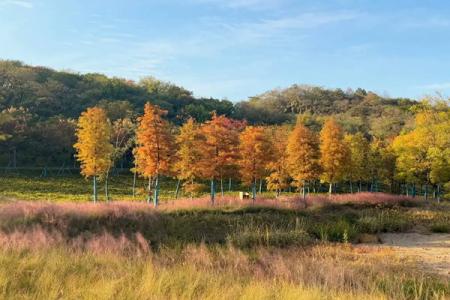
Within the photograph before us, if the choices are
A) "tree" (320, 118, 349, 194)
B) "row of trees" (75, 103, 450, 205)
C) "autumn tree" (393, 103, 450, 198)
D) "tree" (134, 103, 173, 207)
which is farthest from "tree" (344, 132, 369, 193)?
"tree" (134, 103, 173, 207)

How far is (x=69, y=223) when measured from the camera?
21.3m

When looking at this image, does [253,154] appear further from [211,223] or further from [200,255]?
[200,255]

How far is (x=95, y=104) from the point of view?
101 metres

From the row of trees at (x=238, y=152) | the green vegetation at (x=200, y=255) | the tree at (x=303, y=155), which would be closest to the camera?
the green vegetation at (x=200, y=255)

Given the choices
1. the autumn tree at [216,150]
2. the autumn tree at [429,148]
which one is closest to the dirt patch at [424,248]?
the autumn tree at [216,150]

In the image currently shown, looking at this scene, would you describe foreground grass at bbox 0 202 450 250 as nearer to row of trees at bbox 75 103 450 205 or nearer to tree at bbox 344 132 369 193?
row of trees at bbox 75 103 450 205

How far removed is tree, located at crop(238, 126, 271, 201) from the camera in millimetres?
37516

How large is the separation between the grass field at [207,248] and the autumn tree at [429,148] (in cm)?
570

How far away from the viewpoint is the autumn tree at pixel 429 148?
40750 mm

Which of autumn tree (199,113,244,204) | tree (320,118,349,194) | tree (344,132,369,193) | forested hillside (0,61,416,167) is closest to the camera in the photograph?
autumn tree (199,113,244,204)

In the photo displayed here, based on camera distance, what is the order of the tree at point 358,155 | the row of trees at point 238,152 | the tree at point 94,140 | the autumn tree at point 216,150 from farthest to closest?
the tree at point 358,155, the autumn tree at point 216,150, the tree at point 94,140, the row of trees at point 238,152

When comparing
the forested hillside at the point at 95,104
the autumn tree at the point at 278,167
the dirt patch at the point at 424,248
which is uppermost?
the forested hillside at the point at 95,104

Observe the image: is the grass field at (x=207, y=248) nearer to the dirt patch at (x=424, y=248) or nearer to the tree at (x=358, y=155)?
the dirt patch at (x=424, y=248)

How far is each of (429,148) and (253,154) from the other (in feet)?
54.5
